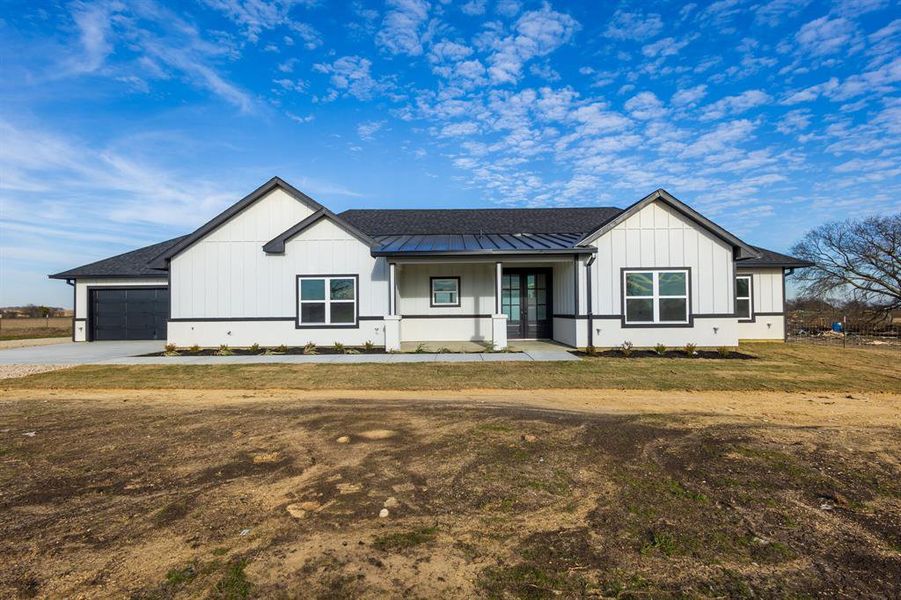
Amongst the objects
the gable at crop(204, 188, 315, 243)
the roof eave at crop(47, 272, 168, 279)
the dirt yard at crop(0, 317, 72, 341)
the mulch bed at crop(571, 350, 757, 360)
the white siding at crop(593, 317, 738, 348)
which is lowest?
the mulch bed at crop(571, 350, 757, 360)

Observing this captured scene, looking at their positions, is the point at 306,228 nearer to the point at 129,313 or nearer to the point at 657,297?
the point at 129,313

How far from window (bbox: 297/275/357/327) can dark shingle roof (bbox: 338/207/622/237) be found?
389 cm

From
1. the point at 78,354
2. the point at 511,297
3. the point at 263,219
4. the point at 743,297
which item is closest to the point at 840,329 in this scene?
the point at 743,297

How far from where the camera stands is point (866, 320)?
90.8ft

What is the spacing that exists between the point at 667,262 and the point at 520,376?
757 centimetres

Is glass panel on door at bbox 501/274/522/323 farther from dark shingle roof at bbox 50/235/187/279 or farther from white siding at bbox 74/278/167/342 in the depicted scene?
white siding at bbox 74/278/167/342

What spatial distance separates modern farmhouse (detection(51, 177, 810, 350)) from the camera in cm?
1425

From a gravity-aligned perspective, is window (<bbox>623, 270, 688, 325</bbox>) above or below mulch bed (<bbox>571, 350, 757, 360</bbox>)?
above

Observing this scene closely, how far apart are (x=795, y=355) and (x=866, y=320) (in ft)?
69.5

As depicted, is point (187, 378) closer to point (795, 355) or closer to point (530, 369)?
point (530, 369)

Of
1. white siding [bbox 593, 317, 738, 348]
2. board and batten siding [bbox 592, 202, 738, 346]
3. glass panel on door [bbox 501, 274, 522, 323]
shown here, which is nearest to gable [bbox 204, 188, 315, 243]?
glass panel on door [bbox 501, 274, 522, 323]

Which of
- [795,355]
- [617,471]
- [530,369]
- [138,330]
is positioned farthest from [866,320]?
[138,330]

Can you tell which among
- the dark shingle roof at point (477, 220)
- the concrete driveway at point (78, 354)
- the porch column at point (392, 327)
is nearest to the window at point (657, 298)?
the dark shingle roof at point (477, 220)

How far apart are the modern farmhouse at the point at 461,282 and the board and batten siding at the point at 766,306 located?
0.13 feet
